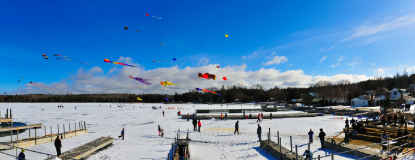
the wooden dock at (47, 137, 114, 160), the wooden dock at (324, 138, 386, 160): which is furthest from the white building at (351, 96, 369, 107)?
the wooden dock at (47, 137, 114, 160)

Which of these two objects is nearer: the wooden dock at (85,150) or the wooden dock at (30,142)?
the wooden dock at (85,150)

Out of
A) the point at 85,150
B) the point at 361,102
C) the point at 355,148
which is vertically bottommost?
the point at 361,102

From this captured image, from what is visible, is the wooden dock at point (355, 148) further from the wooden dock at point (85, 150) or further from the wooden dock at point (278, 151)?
the wooden dock at point (85, 150)

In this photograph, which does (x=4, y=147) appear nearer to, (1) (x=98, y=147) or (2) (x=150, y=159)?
(1) (x=98, y=147)

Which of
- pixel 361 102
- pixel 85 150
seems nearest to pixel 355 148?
pixel 85 150

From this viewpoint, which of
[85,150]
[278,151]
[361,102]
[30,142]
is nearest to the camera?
[278,151]

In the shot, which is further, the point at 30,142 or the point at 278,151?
the point at 30,142

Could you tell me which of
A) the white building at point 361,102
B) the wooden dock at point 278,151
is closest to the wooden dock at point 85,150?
the wooden dock at point 278,151

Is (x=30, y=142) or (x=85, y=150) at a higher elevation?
(x=85, y=150)

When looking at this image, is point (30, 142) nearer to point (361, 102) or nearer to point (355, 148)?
point (355, 148)

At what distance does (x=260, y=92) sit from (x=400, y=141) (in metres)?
110

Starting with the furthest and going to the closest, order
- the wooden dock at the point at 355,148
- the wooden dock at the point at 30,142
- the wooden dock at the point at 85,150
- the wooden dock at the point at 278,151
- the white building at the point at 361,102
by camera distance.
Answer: the white building at the point at 361,102, the wooden dock at the point at 30,142, the wooden dock at the point at 85,150, the wooden dock at the point at 278,151, the wooden dock at the point at 355,148

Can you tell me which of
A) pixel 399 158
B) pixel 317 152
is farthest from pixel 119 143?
pixel 399 158

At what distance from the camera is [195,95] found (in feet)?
391
